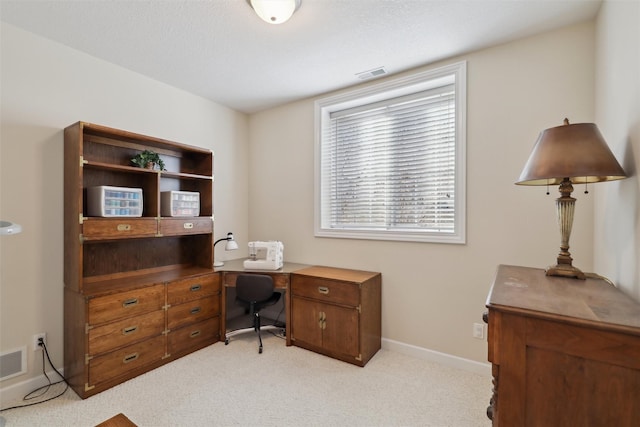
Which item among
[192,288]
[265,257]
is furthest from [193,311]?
[265,257]

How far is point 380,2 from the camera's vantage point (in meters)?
1.80

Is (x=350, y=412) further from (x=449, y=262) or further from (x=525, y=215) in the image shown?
(x=525, y=215)

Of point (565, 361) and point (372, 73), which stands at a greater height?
point (372, 73)

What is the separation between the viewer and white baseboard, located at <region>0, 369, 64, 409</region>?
6.40ft

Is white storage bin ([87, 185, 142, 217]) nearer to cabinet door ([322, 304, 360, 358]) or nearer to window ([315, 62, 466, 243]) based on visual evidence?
window ([315, 62, 466, 243])

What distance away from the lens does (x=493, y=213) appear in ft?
7.41

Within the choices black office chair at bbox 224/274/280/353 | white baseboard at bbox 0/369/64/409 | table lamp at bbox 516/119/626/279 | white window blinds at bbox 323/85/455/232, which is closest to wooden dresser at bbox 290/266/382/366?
black office chair at bbox 224/274/280/353

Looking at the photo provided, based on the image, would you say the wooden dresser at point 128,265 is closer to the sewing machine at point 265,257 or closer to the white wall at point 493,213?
the sewing machine at point 265,257

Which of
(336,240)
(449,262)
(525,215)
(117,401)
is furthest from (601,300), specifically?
(117,401)

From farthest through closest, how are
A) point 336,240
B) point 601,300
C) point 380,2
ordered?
point 336,240 → point 380,2 → point 601,300

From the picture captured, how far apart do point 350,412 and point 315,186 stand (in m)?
2.10

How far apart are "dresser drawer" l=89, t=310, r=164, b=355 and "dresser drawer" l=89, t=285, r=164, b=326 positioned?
0.14 feet

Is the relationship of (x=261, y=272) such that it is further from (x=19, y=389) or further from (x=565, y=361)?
(x=565, y=361)

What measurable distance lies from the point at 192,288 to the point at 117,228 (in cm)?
81
